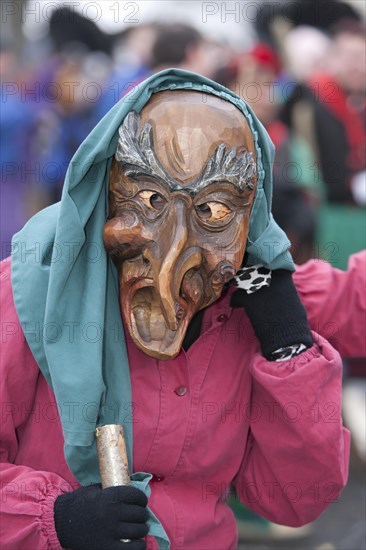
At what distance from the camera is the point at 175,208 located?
8.13 ft

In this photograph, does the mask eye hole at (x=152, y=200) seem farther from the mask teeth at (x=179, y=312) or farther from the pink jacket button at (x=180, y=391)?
the pink jacket button at (x=180, y=391)

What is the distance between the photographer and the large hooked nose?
243 cm

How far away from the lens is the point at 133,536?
248 cm

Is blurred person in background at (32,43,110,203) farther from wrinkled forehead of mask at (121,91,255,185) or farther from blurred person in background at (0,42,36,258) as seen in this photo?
wrinkled forehead of mask at (121,91,255,185)

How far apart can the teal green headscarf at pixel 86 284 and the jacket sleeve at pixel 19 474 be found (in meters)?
0.05

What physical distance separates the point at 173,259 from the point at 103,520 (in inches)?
26.7

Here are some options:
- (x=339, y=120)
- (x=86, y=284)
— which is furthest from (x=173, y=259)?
(x=339, y=120)

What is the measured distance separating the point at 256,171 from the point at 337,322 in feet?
2.13

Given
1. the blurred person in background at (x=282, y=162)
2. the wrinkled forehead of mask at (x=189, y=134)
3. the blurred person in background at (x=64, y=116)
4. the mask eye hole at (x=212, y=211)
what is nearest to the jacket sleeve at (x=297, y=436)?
the mask eye hole at (x=212, y=211)

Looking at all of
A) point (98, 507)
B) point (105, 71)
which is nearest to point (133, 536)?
point (98, 507)

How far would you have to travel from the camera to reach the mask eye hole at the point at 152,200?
2.50 m

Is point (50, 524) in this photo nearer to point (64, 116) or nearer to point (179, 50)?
point (179, 50)

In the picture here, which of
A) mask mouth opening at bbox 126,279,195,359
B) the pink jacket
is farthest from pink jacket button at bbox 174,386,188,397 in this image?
mask mouth opening at bbox 126,279,195,359

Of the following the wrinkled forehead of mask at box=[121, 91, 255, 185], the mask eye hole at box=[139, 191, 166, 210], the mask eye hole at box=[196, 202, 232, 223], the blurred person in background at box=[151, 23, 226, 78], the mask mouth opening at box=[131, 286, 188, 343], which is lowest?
the mask mouth opening at box=[131, 286, 188, 343]
